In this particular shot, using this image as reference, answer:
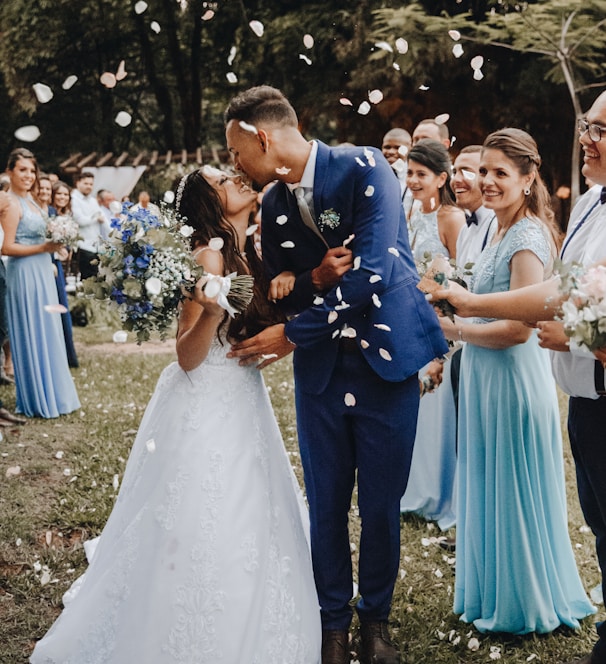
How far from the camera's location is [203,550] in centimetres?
298

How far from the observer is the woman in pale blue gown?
4633 mm

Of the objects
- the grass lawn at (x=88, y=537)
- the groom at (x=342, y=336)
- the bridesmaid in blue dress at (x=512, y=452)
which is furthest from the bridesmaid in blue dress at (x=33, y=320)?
the bridesmaid in blue dress at (x=512, y=452)

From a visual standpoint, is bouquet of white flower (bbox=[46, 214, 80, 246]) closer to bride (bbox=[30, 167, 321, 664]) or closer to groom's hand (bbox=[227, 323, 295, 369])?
bride (bbox=[30, 167, 321, 664])

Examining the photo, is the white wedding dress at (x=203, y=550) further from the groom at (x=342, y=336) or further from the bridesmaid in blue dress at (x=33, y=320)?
the bridesmaid in blue dress at (x=33, y=320)

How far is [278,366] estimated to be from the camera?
9.24 meters

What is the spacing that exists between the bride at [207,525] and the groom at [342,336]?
0.42 ft

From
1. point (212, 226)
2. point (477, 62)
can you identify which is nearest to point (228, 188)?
point (212, 226)

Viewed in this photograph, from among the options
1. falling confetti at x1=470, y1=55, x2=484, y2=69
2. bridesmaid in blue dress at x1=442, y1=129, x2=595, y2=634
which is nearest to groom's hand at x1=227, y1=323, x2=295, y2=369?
bridesmaid in blue dress at x1=442, y1=129, x2=595, y2=634

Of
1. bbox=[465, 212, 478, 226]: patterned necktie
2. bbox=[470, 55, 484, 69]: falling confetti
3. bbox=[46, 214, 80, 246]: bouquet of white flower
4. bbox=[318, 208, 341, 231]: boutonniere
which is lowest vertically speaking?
bbox=[46, 214, 80, 246]: bouquet of white flower

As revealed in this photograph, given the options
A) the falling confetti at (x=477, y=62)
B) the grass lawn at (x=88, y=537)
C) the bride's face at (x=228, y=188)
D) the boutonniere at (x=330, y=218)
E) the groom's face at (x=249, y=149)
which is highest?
the falling confetti at (x=477, y=62)

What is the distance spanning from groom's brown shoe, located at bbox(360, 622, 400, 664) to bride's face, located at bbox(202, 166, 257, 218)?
6.09ft

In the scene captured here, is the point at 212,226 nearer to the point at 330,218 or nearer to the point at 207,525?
the point at 330,218

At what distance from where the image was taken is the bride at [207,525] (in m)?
2.93

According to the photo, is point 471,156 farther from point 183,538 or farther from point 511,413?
point 183,538
